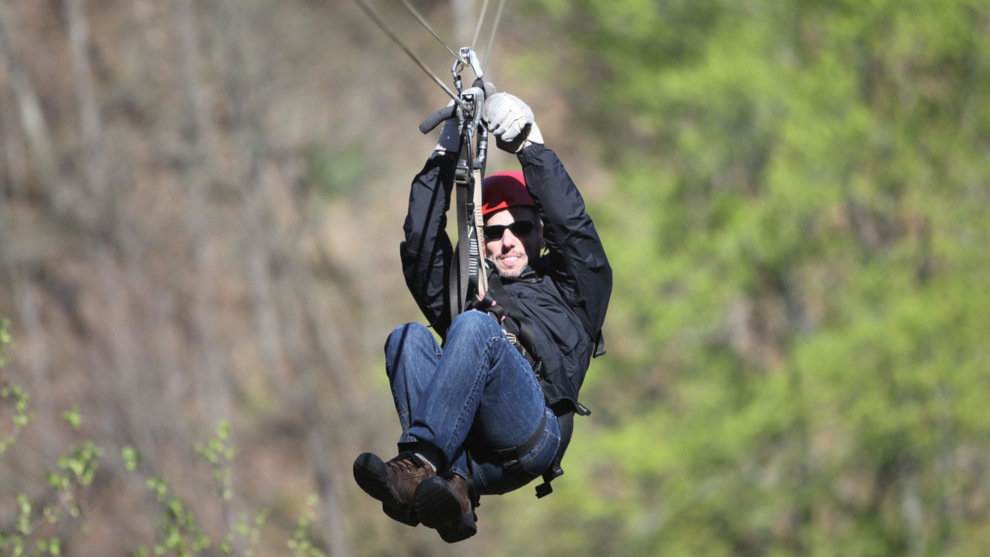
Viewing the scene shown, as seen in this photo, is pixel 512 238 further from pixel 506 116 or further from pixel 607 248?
pixel 607 248

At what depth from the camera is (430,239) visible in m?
4.12

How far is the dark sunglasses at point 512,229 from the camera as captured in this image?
13.9 ft

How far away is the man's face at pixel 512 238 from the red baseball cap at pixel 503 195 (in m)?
0.02

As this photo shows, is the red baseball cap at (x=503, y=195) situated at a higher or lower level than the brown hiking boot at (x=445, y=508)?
higher

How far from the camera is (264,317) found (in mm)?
17391

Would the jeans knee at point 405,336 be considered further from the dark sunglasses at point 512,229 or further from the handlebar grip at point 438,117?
the handlebar grip at point 438,117

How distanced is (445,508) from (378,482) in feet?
0.66

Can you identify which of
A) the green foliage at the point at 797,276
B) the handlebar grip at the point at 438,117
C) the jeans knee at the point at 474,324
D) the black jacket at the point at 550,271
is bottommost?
the jeans knee at the point at 474,324

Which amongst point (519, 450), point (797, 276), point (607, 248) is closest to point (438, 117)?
point (519, 450)

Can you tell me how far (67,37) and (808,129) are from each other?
11118 mm

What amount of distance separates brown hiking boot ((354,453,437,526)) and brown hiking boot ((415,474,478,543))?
0.16 ft

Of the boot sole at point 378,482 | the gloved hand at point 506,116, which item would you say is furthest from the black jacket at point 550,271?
the boot sole at point 378,482

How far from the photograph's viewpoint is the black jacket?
3977 millimetres

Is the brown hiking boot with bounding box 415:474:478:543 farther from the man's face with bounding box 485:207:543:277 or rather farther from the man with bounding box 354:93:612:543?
the man's face with bounding box 485:207:543:277
